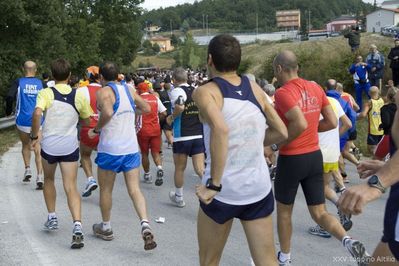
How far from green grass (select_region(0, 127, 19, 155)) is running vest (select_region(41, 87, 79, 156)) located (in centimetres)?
780

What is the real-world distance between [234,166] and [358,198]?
52.5 inches

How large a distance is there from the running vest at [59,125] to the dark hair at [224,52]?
9.11ft

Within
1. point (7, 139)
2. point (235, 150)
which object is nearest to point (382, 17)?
point (7, 139)

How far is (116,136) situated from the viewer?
5.82m

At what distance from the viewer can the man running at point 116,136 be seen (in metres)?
5.72

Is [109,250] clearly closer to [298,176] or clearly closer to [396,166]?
[298,176]

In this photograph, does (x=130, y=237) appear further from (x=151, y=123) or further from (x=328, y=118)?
(x=151, y=123)

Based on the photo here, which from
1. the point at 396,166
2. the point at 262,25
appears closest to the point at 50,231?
the point at 396,166

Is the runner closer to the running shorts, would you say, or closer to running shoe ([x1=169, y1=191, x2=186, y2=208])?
running shoe ([x1=169, y1=191, x2=186, y2=208])

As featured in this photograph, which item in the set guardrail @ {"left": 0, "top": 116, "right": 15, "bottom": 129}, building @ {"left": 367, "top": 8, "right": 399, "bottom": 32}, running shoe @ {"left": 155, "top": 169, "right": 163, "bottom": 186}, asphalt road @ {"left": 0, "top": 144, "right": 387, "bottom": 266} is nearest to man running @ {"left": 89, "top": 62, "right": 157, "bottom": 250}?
asphalt road @ {"left": 0, "top": 144, "right": 387, "bottom": 266}

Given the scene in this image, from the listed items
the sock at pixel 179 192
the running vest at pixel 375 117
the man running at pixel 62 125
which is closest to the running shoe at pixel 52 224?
the man running at pixel 62 125

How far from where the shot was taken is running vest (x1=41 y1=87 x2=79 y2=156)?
6051 mm

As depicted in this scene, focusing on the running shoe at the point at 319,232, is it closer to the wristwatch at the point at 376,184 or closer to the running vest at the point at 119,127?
the running vest at the point at 119,127

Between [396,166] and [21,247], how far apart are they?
453cm
